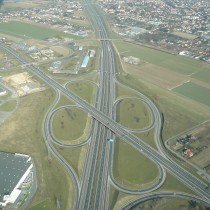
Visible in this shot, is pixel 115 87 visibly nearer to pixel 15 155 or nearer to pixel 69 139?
pixel 69 139

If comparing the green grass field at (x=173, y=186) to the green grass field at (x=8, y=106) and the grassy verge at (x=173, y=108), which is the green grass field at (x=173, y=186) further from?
the green grass field at (x=8, y=106)

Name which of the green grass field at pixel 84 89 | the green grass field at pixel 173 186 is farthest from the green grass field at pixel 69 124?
the green grass field at pixel 173 186

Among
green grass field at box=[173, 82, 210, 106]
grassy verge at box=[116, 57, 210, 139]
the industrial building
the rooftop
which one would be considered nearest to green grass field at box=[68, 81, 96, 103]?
grassy verge at box=[116, 57, 210, 139]

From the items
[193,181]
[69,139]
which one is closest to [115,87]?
[69,139]

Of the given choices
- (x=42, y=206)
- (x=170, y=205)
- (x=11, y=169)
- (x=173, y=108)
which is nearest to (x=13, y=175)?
(x=11, y=169)

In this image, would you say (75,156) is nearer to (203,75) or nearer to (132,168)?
(132,168)

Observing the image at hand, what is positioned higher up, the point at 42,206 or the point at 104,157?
the point at 42,206

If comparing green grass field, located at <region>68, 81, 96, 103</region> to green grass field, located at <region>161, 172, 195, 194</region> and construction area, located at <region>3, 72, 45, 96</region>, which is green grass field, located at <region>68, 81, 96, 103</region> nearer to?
construction area, located at <region>3, 72, 45, 96</region>
